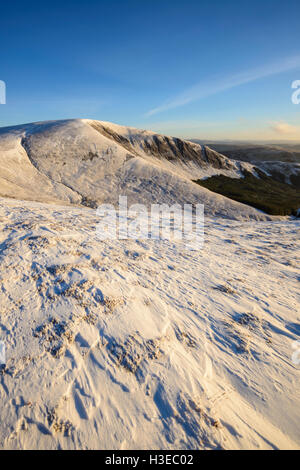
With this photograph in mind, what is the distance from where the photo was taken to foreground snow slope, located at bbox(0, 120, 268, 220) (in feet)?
109

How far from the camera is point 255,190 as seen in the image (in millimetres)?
63719

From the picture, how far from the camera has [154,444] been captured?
3389 millimetres

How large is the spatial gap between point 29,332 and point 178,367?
3430mm

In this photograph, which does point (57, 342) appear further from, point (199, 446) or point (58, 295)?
point (199, 446)

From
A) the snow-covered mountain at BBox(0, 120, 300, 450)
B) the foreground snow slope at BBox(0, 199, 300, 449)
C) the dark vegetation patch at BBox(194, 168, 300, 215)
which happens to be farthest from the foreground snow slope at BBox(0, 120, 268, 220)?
the foreground snow slope at BBox(0, 199, 300, 449)

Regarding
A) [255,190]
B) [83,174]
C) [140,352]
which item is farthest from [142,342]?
[255,190]

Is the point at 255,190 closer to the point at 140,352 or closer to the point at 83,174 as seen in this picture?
the point at 83,174

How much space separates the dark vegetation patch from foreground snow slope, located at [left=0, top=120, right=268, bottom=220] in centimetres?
1405

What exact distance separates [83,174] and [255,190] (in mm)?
50299

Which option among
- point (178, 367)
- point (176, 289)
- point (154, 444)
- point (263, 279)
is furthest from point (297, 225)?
point (154, 444)

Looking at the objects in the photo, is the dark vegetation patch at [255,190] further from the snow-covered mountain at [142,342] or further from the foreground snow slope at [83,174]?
the snow-covered mountain at [142,342]

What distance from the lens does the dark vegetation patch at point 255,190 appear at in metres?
46.0

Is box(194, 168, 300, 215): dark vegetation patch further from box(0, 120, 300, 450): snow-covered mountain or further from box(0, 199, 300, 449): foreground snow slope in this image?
box(0, 199, 300, 449): foreground snow slope

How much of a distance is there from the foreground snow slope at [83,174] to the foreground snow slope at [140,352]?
22123mm
